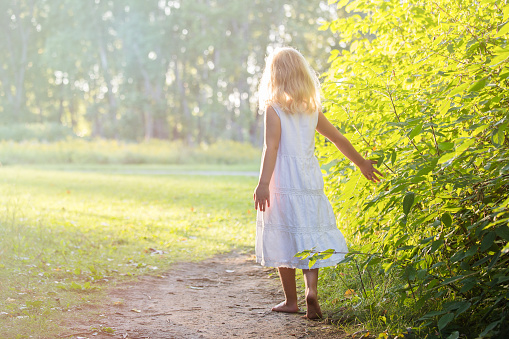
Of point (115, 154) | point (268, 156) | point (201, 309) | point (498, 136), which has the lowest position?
point (201, 309)

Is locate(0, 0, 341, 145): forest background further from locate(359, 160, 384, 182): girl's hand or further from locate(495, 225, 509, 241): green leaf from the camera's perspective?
locate(495, 225, 509, 241): green leaf

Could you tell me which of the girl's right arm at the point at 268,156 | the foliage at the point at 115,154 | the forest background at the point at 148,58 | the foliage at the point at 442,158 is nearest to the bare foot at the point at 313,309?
the foliage at the point at 442,158

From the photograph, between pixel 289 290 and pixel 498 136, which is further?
pixel 289 290

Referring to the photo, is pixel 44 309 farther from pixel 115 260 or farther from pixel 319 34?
pixel 319 34

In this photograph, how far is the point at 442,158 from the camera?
223 cm

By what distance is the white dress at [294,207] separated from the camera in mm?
3498

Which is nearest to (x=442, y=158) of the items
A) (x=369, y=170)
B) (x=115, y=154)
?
(x=369, y=170)

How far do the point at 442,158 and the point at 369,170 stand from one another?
3.90 feet

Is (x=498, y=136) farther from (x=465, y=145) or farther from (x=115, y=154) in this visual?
(x=115, y=154)

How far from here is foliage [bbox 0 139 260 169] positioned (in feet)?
76.4

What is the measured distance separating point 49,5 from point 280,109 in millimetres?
48950

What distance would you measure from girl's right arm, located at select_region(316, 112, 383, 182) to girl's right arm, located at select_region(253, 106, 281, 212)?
1.22 ft

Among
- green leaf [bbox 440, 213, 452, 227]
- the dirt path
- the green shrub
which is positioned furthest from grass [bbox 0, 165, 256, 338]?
the green shrub

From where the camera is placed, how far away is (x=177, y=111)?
44.8 metres
